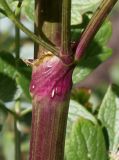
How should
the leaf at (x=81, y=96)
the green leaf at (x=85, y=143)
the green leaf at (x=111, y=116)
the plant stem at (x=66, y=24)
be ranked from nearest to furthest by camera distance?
1. the plant stem at (x=66, y=24)
2. the green leaf at (x=85, y=143)
3. the green leaf at (x=111, y=116)
4. the leaf at (x=81, y=96)

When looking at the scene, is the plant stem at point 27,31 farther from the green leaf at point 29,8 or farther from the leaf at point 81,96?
the leaf at point 81,96

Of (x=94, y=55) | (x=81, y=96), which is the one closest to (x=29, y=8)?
(x=94, y=55)

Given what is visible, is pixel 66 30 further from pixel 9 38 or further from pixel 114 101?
pixel 9 38

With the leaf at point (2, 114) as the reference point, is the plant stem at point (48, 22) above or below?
above

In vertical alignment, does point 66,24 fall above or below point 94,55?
above

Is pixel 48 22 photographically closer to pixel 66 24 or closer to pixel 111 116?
pixel 66 24

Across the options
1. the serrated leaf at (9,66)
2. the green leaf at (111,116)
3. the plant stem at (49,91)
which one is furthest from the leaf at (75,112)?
the plant stem at (49,91)
